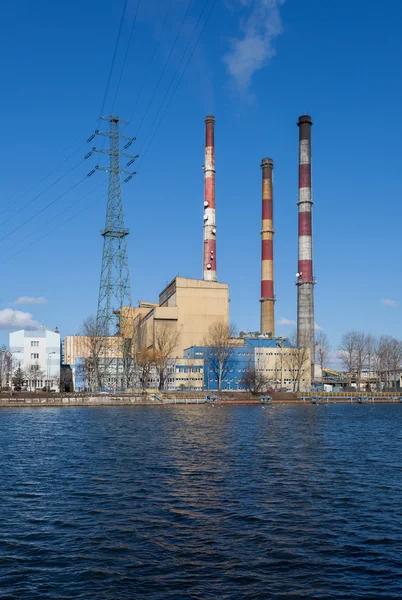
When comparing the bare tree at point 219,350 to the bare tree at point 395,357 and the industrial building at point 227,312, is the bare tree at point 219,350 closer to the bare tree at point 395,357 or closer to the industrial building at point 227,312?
the industrial building at point 227,312

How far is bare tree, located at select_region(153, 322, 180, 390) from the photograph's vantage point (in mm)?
99312

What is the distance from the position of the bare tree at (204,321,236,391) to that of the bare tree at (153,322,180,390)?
5688 millimetres

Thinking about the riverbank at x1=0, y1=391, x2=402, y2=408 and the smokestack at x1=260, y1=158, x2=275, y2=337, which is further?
the smokestack at x1=260, y1=158, x2=275, y2=337

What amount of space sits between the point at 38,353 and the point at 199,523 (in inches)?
4229

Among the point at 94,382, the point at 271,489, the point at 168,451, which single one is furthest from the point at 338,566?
the point at 94,382

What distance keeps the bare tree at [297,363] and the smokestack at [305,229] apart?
5.73 ft

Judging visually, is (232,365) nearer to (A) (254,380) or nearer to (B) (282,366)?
(A) (254,380)

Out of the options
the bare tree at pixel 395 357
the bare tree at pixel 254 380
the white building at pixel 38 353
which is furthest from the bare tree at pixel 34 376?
the bare tree at pixel 395 357

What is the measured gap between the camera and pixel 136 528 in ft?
50.9

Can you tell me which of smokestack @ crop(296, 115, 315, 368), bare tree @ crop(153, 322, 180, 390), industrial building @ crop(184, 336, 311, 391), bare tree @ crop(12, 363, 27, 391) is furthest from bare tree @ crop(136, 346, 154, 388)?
smokestack @ crop(296, 115, 315, 368)

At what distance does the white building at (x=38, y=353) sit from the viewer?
115 m

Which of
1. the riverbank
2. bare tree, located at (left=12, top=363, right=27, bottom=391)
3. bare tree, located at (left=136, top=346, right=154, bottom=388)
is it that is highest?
bare tree, located at (left=136, top=346, right=154, bottom=388)

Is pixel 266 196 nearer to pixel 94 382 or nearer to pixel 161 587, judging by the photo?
pixel 94 382

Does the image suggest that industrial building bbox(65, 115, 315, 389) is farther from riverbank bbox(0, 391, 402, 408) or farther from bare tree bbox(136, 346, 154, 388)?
riverbank bbox(0, 391, 402, 408)
